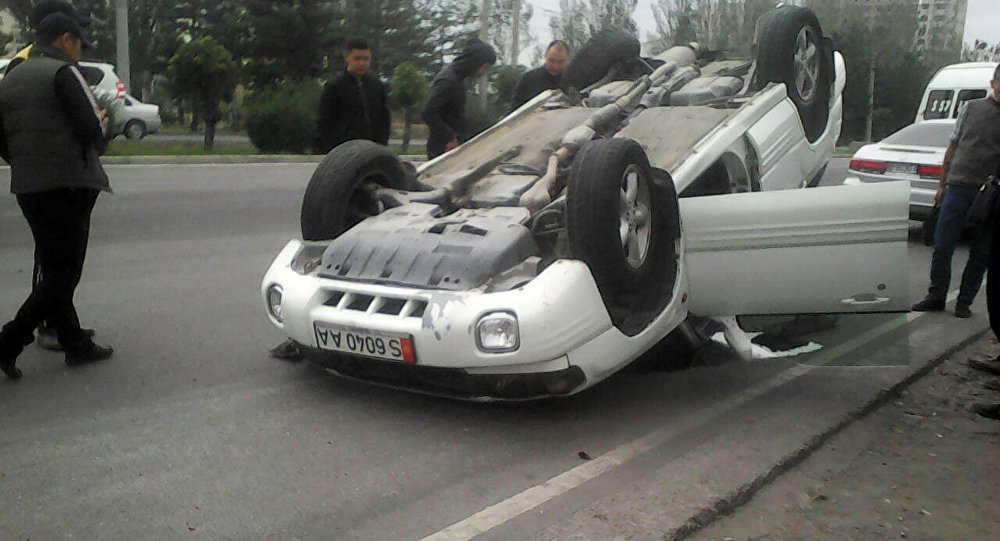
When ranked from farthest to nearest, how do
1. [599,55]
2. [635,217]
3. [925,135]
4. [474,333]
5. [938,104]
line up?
[938,104] → [925,135] → [599,55] → [635,217] → [474,333]

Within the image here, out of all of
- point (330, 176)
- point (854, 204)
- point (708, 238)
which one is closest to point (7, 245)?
Answer: point (330, 176)

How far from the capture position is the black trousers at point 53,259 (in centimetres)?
474

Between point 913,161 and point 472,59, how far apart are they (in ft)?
19.0

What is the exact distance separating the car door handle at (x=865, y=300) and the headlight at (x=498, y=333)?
5.43 feet

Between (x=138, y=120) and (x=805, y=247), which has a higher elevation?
(x=805, y=247)

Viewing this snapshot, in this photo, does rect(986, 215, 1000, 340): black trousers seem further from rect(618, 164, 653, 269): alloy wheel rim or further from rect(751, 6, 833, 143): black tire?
rect(618, 164, 653, 269): alloy wheel rim

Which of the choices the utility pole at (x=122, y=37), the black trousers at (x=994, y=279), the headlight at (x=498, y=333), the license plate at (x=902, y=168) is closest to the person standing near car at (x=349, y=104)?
the headlight at (x=498, y=333)

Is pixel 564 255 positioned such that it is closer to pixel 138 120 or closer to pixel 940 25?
pixel 138 120

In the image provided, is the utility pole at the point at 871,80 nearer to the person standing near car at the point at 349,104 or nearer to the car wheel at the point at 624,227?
the person standing near car at the point at 349,104

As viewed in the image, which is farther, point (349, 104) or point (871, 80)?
point (871, 80)

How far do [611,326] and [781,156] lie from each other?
2.15 meters

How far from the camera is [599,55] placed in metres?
7.08

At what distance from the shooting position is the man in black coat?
790 cm

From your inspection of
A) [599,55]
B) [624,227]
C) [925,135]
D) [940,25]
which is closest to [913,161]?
[925,135]
